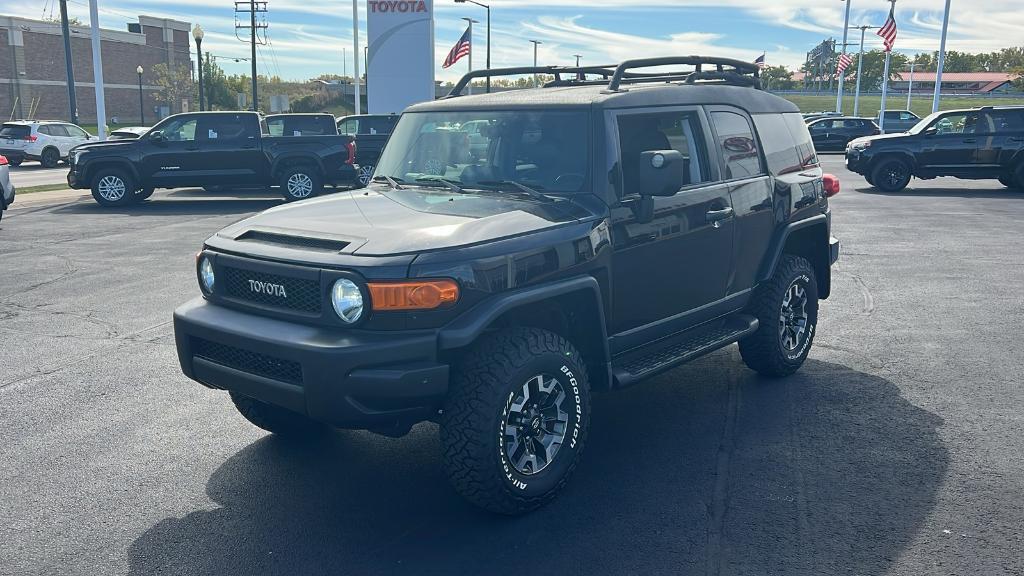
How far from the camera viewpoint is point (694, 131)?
17.7ft

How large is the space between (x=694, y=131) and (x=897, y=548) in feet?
8.65

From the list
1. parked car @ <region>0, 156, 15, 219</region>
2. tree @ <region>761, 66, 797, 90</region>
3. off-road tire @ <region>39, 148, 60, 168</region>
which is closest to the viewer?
parked car @ <region>0, 156, 15, 219</region>

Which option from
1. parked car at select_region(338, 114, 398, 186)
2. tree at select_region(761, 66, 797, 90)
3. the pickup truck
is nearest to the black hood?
the pickup truck

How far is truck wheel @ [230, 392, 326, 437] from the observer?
493 centimetres

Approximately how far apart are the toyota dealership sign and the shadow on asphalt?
100 feet

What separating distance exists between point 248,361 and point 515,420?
124cm

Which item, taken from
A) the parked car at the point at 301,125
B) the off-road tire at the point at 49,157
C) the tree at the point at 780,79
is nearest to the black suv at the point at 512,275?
the parked car at the point at 301,125

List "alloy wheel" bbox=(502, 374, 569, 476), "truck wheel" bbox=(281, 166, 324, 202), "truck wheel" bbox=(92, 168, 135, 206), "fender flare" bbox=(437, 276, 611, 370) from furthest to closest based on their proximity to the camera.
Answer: "truck wheel" bbox=(281, 166, 324, 202) → "truck wheel" bbox=(92, 168, 135, 206) → "alloy wheel" bbox=(502, 374, 569, 476) → "fender flare" bbox=(437, 276, 611, 370)

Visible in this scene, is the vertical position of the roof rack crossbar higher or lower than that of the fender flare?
higher

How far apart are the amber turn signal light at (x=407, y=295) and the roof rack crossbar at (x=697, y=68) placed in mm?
1861

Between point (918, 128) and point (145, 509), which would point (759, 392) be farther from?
point (918, 128)

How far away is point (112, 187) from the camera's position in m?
17.9

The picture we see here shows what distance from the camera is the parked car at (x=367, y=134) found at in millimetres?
21281

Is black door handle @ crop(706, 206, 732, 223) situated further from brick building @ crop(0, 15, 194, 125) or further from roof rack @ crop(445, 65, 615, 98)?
brick building @ crop(0, 15, 194, 125)
